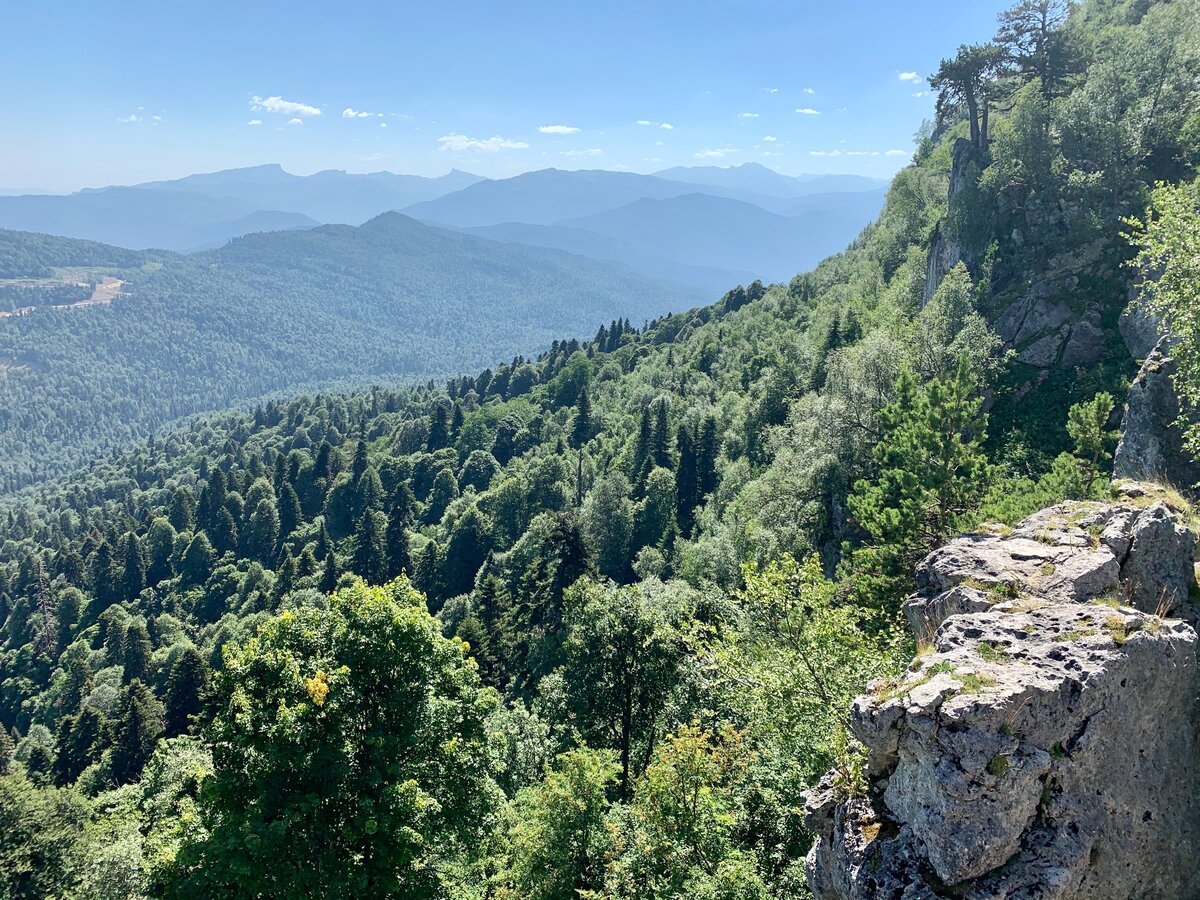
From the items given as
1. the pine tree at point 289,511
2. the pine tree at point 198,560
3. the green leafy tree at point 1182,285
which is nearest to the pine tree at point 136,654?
the pine tree at point 198,560

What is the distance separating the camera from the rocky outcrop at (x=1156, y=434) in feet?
72.4

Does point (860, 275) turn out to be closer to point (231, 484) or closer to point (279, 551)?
point (279, 551)

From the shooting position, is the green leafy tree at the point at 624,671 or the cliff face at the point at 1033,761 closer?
the cliff face at the point at 1033,761

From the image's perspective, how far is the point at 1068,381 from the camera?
41.4 metres

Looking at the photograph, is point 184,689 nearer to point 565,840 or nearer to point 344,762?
point 565,840

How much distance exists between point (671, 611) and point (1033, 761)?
2724 cm

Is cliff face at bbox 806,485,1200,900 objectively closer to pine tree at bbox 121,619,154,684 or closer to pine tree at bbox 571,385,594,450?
pine tree at bbox 121,619,154,684

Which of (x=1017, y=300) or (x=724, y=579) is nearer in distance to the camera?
(x=1017, y=300)

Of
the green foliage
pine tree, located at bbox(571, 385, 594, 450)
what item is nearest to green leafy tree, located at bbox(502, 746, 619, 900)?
the green foliage

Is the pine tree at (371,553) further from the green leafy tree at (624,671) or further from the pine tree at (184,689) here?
the green leafy tree at (624,671)

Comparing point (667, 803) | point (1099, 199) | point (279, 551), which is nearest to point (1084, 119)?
point (1099, 199)

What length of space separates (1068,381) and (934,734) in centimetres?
4045

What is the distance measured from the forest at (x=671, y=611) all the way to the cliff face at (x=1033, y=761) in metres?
1.56

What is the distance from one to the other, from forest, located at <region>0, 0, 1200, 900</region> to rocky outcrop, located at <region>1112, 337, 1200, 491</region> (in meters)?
2.49
